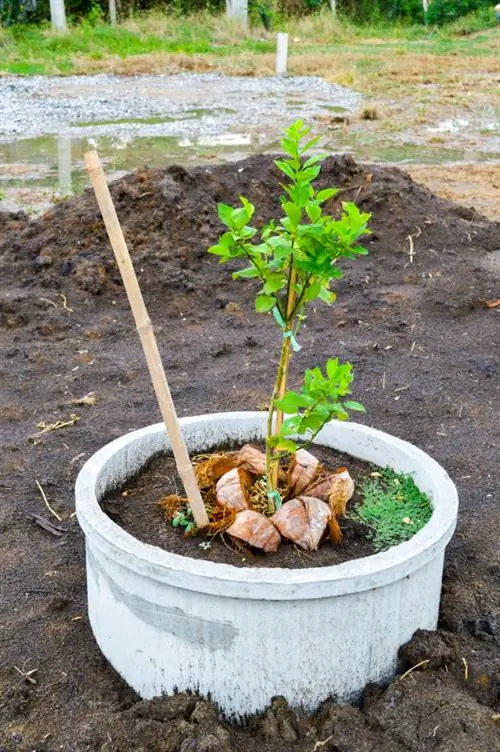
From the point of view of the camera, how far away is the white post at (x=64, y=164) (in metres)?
8.96

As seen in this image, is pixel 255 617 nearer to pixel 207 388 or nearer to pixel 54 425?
pixel 54 425

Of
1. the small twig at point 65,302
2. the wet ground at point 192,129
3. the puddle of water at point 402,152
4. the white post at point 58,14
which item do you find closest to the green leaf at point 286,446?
the small twig at point 65,302

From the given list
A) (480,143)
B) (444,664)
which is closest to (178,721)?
(444,664)

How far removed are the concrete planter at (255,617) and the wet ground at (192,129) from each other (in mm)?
6050

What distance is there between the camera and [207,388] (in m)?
4.21

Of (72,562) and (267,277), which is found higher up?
(267,277)

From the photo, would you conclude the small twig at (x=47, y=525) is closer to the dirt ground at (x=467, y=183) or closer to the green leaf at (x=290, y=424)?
the green leaf at (x=290, y=424)

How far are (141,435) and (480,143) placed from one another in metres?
10.6

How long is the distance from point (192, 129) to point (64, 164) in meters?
3.53

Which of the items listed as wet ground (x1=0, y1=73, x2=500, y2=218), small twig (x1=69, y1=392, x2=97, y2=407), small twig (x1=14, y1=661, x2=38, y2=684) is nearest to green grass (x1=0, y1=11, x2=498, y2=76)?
wet ground (x1=0, y1=73, x2=500, y2=218)

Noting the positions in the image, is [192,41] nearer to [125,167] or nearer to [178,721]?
[125,167]

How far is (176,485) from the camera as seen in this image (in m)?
2.68

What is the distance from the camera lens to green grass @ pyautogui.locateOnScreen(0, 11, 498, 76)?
74.2 ft

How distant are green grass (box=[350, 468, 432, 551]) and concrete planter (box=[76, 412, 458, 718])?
0.17m
